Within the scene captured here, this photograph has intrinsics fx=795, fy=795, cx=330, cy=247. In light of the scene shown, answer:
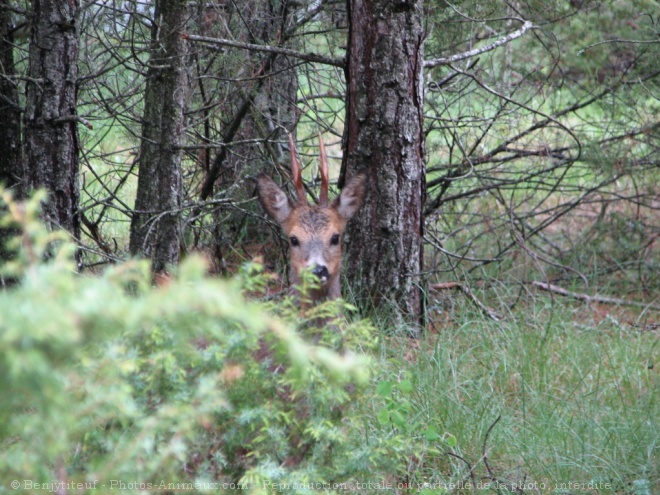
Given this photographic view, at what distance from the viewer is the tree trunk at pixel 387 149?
483 cm

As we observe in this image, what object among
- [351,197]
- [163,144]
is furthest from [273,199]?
[163,144]

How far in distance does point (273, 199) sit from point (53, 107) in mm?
1313

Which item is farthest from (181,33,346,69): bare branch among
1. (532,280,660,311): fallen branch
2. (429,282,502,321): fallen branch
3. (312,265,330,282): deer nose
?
(532,280,660,311): fallen branch

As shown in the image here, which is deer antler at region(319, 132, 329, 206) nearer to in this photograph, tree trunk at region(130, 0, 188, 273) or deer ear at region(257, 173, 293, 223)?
deer ear at region(257, 173, 293, 223)

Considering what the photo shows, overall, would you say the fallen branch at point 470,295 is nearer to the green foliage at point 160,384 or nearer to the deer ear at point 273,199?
the deer ear at point 273,199

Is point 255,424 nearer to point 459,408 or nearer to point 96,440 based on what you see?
point 96,440

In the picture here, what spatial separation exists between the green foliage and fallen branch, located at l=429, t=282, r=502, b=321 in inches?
87.8

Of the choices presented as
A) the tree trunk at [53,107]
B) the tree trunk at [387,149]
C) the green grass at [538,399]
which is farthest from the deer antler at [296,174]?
the tree trunk at [53,107]

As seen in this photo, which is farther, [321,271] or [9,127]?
[9,127]

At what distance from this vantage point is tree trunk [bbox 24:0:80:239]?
14.0 feet

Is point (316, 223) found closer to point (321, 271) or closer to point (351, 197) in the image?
point (351, 197)

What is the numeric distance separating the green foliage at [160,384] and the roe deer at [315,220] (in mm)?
1539

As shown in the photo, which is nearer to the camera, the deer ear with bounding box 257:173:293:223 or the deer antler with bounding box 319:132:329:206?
the deer antler with bounding box 319:132:329:206

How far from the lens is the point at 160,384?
2.02 m
